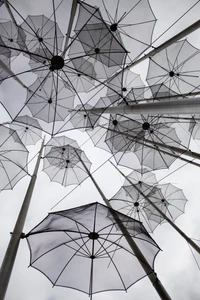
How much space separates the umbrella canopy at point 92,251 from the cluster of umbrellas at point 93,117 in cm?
4

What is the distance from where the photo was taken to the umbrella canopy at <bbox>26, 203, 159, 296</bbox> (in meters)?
8.48

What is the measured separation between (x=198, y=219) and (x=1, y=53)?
2677 centimetres

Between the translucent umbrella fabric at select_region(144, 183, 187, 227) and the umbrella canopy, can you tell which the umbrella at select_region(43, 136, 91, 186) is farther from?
the umbrella canopy

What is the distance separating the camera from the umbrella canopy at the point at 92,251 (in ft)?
27.8

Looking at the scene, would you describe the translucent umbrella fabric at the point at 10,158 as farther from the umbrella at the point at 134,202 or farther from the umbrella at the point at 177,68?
the umbrella at the point at 177,68

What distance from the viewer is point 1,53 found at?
38.4ft

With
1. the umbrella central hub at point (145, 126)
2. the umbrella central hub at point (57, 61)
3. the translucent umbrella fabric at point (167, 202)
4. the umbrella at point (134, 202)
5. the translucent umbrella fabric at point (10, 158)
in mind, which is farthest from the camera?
the translucent umbrella fabric at point (167, 202)

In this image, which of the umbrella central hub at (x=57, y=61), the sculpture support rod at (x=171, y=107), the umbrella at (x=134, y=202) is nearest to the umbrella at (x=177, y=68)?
the sculpture support rod at (x=171, y=107)

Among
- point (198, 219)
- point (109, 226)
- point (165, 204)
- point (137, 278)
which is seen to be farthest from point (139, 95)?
point (198, 219)

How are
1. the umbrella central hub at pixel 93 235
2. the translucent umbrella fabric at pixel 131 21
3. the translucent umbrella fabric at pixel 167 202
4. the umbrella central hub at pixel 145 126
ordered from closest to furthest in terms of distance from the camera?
the umbrella central hub at pixel 93 235 → the translucent umbrella fabric at pixel 131 21 → the umbrella central hub at pixel 145 126 → the translucent umbrella fabric at pixel 167 202

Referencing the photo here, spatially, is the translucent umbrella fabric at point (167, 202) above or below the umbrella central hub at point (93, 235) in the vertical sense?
above

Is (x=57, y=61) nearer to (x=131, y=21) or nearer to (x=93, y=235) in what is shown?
(x=131, y=21)

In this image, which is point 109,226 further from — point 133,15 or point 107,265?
point 133,15

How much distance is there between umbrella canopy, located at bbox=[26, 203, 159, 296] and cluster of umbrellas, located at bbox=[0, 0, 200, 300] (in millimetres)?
39
